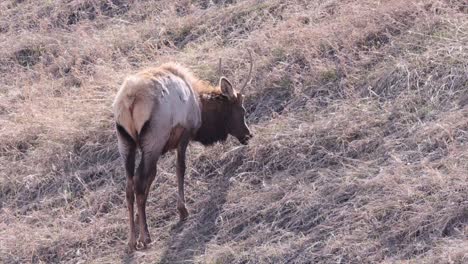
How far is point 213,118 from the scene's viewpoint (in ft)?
34.4

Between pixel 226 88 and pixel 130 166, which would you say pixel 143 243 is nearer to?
pixel 130 166

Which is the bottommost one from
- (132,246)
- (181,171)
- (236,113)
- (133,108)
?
(132,246)

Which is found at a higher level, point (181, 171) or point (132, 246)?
point (181, 171)

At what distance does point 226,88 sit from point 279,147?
955 mm

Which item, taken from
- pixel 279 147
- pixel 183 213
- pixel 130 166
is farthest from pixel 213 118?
pixel 130 166

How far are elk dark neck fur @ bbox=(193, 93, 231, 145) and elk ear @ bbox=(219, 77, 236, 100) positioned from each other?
5cm

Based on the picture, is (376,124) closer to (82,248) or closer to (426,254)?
(426,254)

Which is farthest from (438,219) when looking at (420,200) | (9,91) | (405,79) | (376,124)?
(9,91)

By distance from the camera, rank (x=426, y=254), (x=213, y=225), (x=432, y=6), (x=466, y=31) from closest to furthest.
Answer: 1. (x=426, y=254)
2. (x=213, y=225)
3. (x=466, y=31)
4. (x=432, y=6)

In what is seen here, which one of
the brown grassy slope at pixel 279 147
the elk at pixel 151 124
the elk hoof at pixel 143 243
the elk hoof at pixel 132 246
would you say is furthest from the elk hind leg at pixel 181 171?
the elk hoof at pixel 132 246

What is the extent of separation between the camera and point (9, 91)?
13461mm

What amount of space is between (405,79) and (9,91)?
5.74 metres

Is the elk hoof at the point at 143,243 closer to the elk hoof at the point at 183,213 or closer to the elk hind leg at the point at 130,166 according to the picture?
the elk hind leg at the point at 130,166

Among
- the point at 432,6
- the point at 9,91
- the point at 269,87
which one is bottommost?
the point at 9,91
